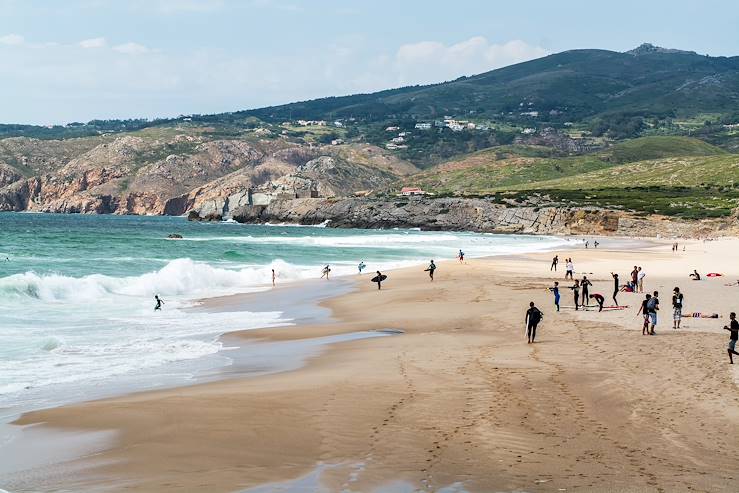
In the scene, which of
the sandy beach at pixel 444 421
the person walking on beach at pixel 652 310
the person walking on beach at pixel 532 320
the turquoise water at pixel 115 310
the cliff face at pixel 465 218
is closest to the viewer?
the sandy beach at pixel 444 421

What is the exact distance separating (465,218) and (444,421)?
401 ft

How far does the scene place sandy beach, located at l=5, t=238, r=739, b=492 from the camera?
9664mm

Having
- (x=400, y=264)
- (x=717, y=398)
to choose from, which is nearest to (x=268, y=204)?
(x=400, y=264)

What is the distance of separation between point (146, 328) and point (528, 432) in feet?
52.7

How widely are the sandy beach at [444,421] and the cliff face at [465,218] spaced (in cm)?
9174

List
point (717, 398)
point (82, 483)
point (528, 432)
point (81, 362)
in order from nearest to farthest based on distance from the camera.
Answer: point (82, 483), point (528, 432), point (717, 398), point (81, 362)

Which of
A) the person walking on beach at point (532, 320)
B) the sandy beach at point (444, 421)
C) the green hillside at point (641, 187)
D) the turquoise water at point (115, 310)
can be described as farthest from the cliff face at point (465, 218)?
the sandy beach at point (444, 421)

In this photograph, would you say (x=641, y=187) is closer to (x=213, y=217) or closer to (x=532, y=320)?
(x=213, y=217)

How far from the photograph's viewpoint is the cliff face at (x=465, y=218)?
10906 cm

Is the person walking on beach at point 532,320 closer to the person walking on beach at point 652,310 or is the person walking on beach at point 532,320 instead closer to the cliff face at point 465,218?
the person walking on beach at point 652,310

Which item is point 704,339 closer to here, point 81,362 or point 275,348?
point 275,348

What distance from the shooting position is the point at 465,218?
438 feet

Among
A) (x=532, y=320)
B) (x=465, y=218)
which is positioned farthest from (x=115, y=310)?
(x=465, y=218)

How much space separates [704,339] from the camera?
20328mm
